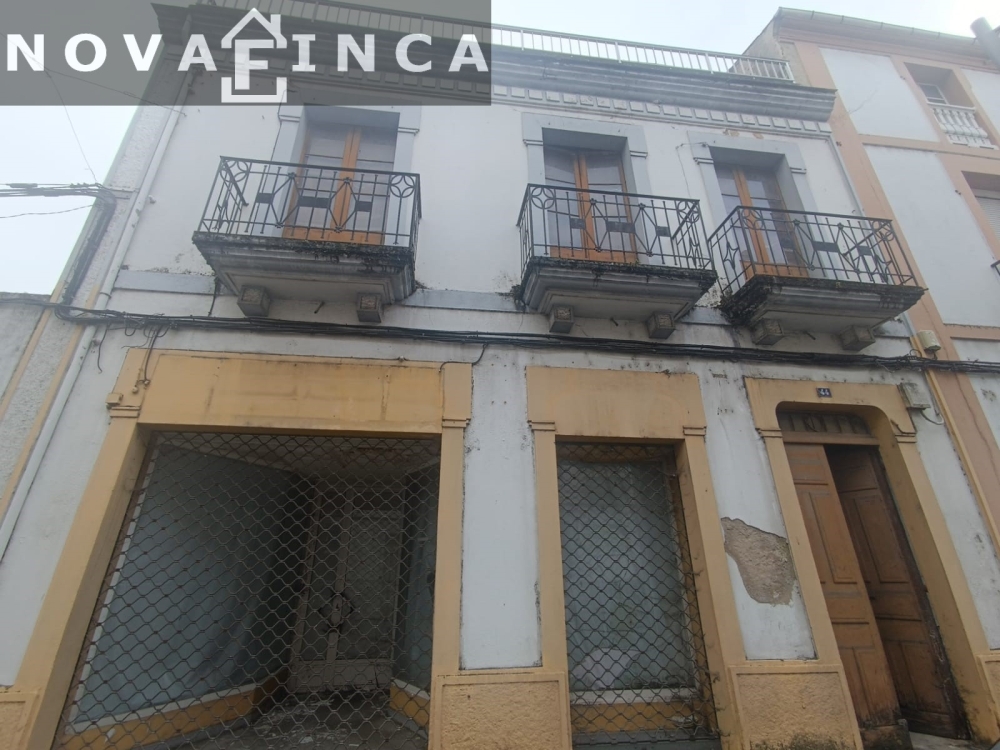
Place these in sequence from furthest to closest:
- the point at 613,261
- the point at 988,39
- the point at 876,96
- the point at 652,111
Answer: the point at 988,39
the point at 876,96
the point at 652,111
the point at 613,261

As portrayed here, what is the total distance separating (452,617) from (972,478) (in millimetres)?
4885

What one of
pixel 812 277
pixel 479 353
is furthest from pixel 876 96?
pixel 479 353

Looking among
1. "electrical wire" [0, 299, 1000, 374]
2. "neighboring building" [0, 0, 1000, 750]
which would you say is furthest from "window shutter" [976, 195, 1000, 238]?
"electrical wire" [0, 299, 1000, 374]

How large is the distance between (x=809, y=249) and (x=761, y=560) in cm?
351

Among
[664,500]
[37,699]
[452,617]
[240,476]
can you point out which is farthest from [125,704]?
[664,500]

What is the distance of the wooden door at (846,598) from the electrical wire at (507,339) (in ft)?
3.06

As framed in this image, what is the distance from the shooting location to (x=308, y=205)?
492 centimetres

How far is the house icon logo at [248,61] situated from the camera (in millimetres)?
5473

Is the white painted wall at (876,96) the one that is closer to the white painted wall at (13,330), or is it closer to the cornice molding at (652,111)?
the cornice molding at (652,111)

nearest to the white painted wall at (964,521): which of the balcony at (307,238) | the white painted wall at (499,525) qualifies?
the white painted wall at (499,525)

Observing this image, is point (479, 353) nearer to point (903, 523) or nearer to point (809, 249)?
point (809, 249)

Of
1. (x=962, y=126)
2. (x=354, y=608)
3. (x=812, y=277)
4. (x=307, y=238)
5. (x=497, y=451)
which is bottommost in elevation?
(x=354, y=608)

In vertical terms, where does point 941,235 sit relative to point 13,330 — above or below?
above

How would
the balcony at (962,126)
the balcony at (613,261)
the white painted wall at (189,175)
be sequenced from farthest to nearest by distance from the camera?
1. the balcony at (962,126)
2. the white painted wall at (189,175)
3. the balcony at (613,261)
